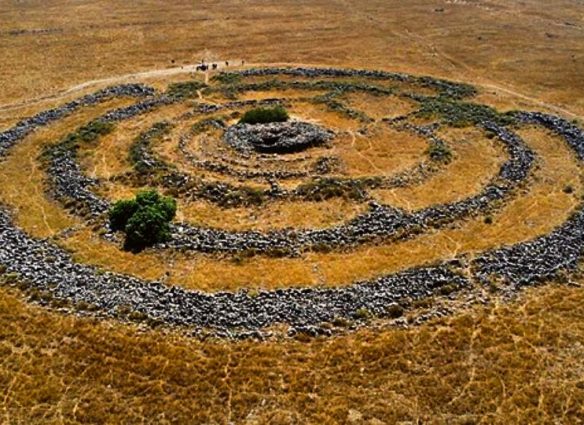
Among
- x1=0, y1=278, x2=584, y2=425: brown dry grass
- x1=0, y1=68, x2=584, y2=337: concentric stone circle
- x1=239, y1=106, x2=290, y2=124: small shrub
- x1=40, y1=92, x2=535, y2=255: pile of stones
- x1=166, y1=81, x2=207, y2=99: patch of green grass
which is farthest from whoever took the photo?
x1=166, y1=81, x2=207, y2=99: patch of green grass

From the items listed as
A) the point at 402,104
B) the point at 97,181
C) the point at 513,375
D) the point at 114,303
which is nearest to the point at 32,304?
the point at 114,303

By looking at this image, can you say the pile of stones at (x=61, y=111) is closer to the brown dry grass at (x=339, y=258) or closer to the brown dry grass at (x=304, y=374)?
the brown dry grass at (x=339, y=258)

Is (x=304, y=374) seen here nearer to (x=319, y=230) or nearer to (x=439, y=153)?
(x=319, y=230)

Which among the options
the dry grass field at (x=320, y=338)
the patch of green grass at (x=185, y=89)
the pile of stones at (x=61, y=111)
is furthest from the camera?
the patch of green grass at (x=185, y=89)

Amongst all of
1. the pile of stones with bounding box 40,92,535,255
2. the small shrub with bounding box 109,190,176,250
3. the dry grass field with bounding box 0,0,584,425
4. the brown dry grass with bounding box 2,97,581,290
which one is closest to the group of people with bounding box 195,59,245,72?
the dry grass field with bounding box 0,0,584,425

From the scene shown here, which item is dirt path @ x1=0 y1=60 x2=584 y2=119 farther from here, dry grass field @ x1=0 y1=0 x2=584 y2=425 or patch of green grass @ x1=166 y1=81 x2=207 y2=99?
patch of green grass @ x1=166 y1=81 x2=207 y2=99

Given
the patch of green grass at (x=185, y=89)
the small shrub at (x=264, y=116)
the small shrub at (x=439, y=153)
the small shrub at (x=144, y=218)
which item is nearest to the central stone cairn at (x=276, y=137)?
the small shrub at (x=264, y=116)
